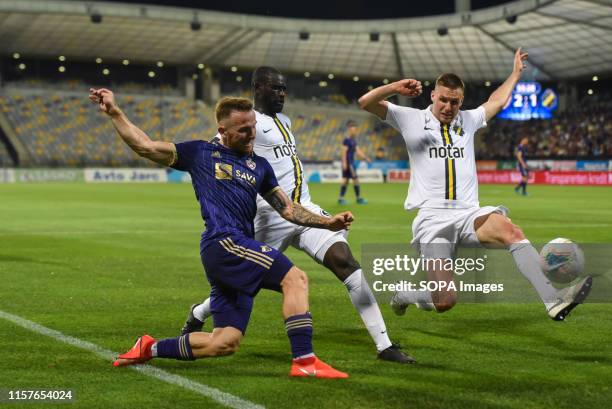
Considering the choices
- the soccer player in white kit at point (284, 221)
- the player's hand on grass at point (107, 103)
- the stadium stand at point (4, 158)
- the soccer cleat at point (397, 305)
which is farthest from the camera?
the stadium stand at point (4, 158)

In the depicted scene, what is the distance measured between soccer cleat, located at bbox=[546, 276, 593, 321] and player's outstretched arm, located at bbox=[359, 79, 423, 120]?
1.96 meters

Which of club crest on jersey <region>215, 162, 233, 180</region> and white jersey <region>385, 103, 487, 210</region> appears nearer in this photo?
club crest on jersey <region>215, 162, 233, 180</region>

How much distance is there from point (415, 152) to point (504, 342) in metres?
1.84

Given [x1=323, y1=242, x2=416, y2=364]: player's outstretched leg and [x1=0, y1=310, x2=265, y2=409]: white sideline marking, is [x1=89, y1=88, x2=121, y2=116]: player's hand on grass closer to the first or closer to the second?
[x1=0, y1=310, x2=265, y2=409]: white sideline marking

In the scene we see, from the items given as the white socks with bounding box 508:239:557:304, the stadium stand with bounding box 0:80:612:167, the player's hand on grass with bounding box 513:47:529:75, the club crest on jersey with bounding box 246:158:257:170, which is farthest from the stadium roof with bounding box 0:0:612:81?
the club crest on jersey with bounding box 246:158:257:170

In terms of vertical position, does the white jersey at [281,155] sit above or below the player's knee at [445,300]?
above

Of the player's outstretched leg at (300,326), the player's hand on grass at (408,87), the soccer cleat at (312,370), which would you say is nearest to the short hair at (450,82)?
the player's hand on grass at (408,87)

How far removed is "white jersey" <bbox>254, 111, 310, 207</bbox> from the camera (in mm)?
8172

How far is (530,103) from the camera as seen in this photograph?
2601 inches

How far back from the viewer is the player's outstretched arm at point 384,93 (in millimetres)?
7953

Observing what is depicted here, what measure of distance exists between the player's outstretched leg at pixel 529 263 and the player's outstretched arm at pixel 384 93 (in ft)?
4.10

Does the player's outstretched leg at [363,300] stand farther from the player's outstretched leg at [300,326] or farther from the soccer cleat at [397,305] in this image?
the soccer cleat at [397,305]

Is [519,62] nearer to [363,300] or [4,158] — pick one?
[363,300]

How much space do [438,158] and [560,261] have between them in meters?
1.37
